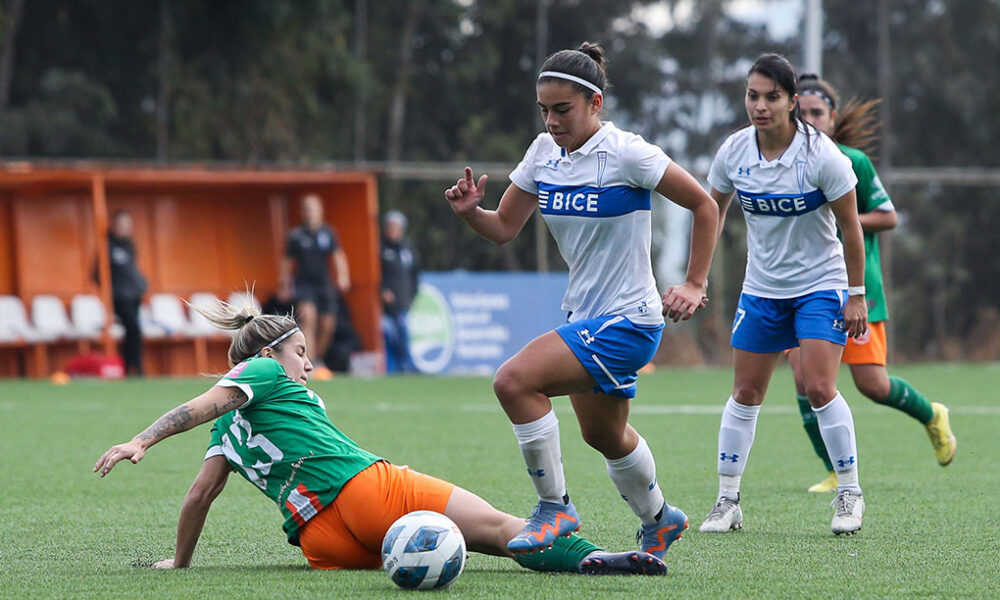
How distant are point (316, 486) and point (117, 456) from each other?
86cm

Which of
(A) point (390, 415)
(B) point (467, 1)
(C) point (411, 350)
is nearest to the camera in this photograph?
(A) point (390, 415)

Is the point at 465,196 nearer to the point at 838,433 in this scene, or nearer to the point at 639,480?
the point at 639,480

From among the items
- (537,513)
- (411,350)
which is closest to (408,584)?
(537,513)

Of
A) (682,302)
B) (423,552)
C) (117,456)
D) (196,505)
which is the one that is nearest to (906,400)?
(682,302)

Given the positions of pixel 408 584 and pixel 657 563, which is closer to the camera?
pixel 408 584

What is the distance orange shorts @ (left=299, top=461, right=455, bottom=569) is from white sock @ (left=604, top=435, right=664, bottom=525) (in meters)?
0.65

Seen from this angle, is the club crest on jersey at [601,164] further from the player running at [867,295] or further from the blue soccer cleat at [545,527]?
the player running at [867,295]

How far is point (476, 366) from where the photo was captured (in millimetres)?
19047

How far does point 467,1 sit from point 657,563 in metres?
24.1

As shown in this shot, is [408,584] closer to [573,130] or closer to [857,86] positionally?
[573,130]

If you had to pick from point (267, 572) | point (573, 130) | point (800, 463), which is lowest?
point (800, 463)

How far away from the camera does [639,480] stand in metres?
5.24

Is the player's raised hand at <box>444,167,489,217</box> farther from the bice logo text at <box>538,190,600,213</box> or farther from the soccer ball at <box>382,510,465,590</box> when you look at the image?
the soccer ball at <box>382,510,465,590</box>

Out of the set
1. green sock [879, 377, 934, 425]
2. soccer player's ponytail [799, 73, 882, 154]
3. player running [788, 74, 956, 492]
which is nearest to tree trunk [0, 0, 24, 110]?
player running [788, 74, 956, 492]
